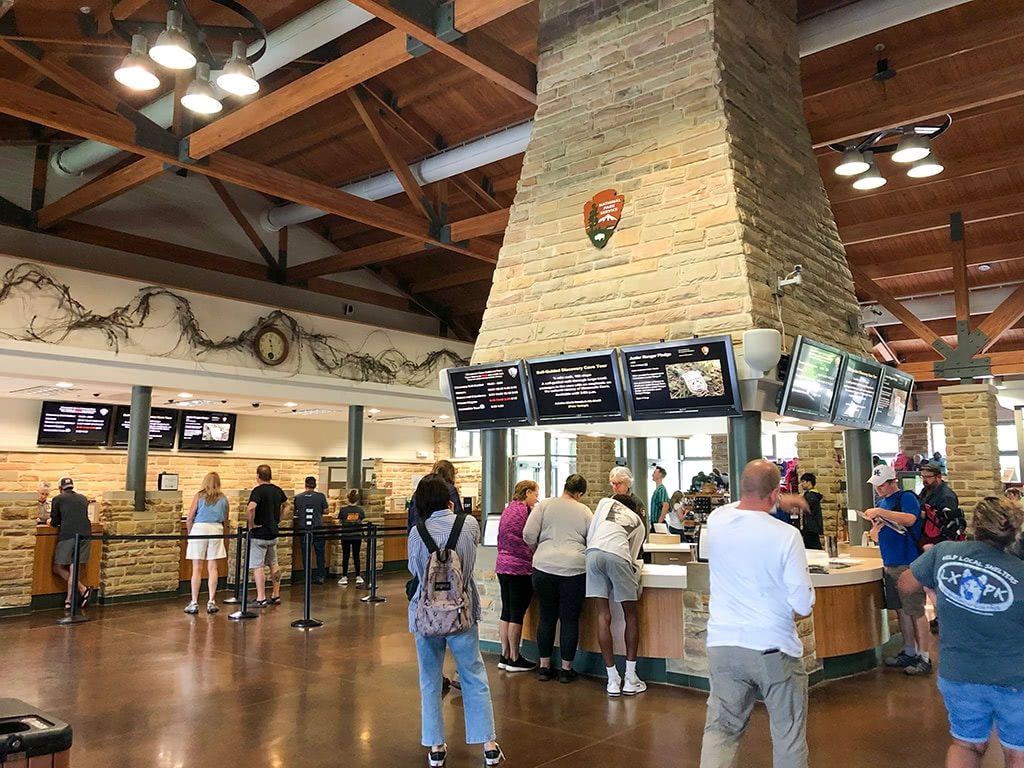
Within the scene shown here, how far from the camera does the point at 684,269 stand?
5.50 meters

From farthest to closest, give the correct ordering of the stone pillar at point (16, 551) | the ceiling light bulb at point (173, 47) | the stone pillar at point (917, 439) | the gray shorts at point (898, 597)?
the stone pillar at point (917, 439)
the stone pillar at point (16, 551)
the gray shorts at point (898, 597)
the ceiling light bulb at point (173, 47)

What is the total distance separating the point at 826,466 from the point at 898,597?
5930 millimetres

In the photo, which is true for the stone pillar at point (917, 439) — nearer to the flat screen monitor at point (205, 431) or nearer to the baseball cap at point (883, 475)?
the baseball cap at point (883, 475)

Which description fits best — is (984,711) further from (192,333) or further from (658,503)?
(192,333)

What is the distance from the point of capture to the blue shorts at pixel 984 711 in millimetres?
2787

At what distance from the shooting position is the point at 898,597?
5.91 metres

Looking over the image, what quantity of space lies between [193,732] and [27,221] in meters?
8.32

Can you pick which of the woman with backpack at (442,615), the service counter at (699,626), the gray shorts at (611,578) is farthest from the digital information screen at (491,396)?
the woman with backpack at (442,615)

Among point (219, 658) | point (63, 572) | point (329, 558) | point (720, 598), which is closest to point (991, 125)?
point (720, 598)

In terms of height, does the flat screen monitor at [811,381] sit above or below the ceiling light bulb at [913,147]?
below

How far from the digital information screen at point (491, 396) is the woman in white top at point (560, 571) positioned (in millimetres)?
865

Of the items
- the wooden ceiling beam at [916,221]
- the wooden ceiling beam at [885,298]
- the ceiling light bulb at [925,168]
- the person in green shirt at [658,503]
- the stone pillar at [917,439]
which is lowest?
the person in green shirt at [658,503]

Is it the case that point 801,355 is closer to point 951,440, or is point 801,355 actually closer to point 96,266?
point 951,440

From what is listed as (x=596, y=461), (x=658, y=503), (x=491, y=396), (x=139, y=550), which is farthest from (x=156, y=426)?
(x=491, y=396)
